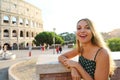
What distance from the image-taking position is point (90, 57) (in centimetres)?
256

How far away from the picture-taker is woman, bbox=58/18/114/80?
94.7 inches

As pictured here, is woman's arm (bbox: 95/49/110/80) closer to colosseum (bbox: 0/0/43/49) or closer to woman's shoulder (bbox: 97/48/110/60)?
woman's shoulder (bbox: 97/48/110/60)

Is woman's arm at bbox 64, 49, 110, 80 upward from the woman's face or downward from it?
downward

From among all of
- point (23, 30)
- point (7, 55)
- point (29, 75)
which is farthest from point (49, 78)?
point (23, 30)

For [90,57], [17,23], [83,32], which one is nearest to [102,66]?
[90,57]

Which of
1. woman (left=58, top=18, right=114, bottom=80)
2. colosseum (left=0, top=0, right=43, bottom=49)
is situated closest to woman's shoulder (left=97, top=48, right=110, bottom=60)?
woman (left=58, top=18, right=114, bottom=80)

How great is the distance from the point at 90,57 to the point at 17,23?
59936mm

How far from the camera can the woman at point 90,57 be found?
7.89 ft

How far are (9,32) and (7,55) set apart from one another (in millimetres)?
31211

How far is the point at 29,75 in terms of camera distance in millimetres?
15125

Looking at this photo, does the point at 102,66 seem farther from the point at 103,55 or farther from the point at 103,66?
the point at 103,55

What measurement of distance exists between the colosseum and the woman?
50958mm

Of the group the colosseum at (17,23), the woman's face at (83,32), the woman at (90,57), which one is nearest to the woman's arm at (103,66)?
the woman at (90,57)

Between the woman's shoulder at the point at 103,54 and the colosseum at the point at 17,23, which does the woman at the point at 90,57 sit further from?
the colosseum at the point at 17,23
